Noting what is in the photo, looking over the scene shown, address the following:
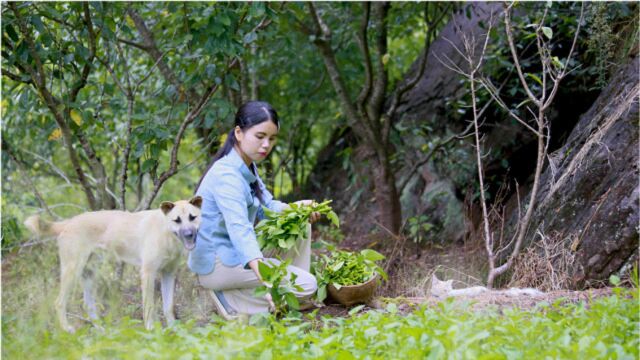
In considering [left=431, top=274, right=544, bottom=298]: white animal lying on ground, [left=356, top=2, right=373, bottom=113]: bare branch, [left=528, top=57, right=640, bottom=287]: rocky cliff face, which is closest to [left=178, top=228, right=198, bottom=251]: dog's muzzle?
[left=431, top=274, right=544, bottom=298]: white animal lying on ground

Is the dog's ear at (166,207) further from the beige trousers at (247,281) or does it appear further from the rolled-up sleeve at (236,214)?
the beige trousers at (247,281)

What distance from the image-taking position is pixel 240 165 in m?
4.60

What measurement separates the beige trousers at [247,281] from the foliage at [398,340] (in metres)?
0.82

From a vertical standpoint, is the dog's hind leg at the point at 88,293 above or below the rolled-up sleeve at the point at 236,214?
below

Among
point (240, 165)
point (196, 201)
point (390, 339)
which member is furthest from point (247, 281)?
point (390, 339)

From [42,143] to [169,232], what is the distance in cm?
535

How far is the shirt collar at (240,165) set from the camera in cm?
460

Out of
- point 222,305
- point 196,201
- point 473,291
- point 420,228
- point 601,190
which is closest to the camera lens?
point 196,201

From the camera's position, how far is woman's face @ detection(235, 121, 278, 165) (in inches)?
181

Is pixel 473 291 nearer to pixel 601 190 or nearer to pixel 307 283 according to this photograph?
pixel 307 283

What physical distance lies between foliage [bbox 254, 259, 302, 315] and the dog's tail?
5.35 feet

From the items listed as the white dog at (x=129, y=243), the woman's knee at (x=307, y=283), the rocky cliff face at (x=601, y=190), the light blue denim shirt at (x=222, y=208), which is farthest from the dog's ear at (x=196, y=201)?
the rocky cliff face at (x=601, y=190)

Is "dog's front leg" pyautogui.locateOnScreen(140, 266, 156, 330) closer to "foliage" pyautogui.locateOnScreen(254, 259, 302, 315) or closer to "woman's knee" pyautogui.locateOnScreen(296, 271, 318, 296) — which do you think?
"foliage" pyautogui.locateOnScreen(254, 259, 302, 315)

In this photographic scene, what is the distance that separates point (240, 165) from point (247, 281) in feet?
2.41
